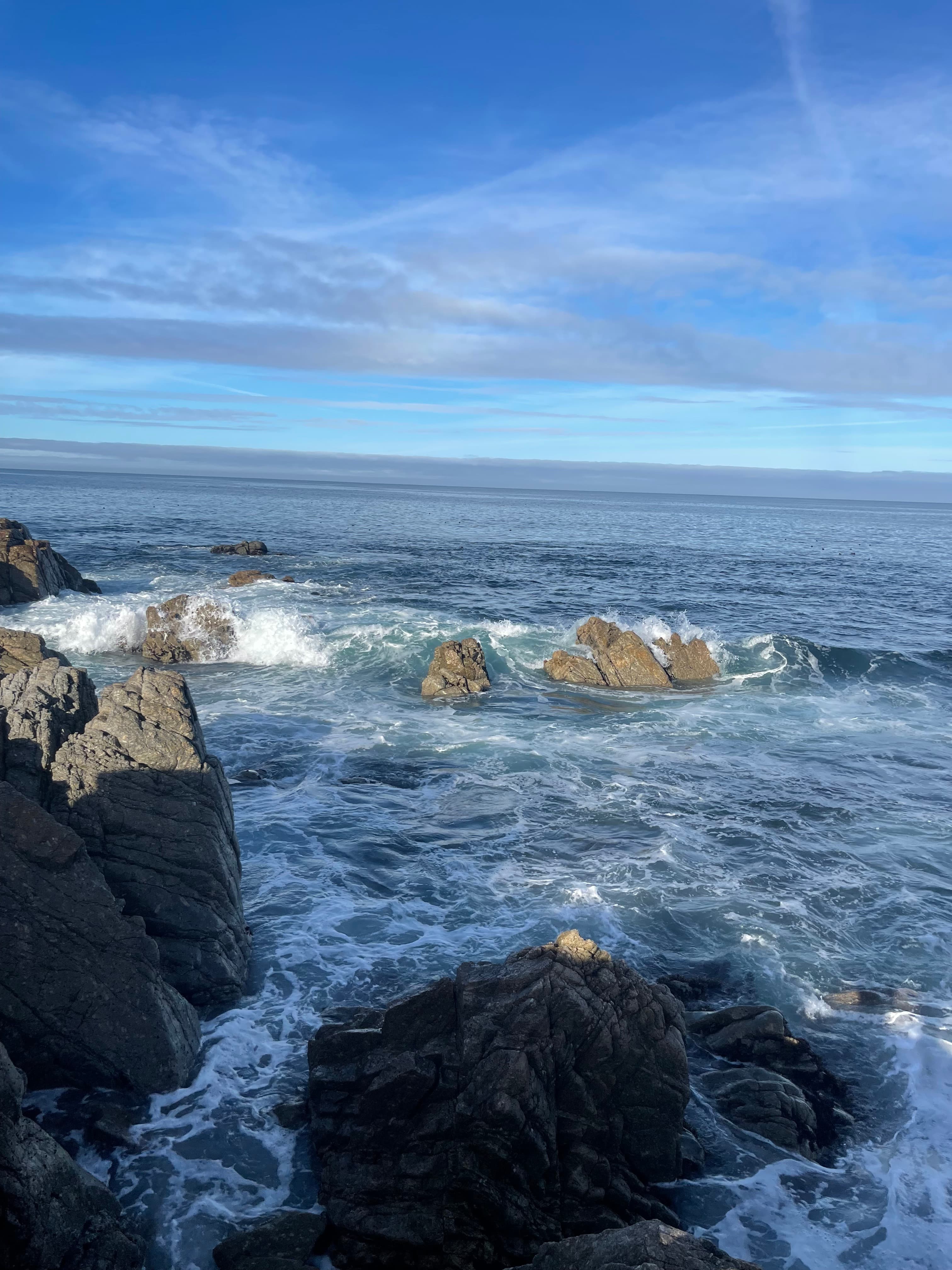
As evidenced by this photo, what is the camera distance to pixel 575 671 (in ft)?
83.9

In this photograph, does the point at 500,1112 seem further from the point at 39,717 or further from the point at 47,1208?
the point at 39,717

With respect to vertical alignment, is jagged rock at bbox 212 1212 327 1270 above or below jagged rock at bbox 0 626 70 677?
below

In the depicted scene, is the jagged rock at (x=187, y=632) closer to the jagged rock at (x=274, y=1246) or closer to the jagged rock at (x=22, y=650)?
the jagged rock at (x=22, y=650)

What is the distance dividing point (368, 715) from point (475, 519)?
79.4m

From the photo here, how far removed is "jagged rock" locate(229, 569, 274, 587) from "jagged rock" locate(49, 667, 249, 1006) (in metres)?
28.1

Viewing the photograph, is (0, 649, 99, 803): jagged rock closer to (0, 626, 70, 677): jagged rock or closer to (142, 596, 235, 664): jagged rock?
(0, 626, 70, 677): jagged rock

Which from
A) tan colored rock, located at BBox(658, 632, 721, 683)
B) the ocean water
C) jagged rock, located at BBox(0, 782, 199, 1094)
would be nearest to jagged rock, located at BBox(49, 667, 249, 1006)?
the ocean water

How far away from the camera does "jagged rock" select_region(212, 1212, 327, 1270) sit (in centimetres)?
649

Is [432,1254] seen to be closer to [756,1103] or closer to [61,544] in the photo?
[756,1103]

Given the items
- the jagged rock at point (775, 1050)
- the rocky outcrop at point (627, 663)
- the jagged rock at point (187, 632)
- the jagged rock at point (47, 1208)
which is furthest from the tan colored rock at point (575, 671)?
the jagged rock at point (47, 1208)

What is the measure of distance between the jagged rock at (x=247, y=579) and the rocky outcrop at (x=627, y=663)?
1752 centimetres

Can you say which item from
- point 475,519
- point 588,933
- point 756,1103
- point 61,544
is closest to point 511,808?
point 588,933

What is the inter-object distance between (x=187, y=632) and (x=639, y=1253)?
24656 millimetres

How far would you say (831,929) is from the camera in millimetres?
11992
